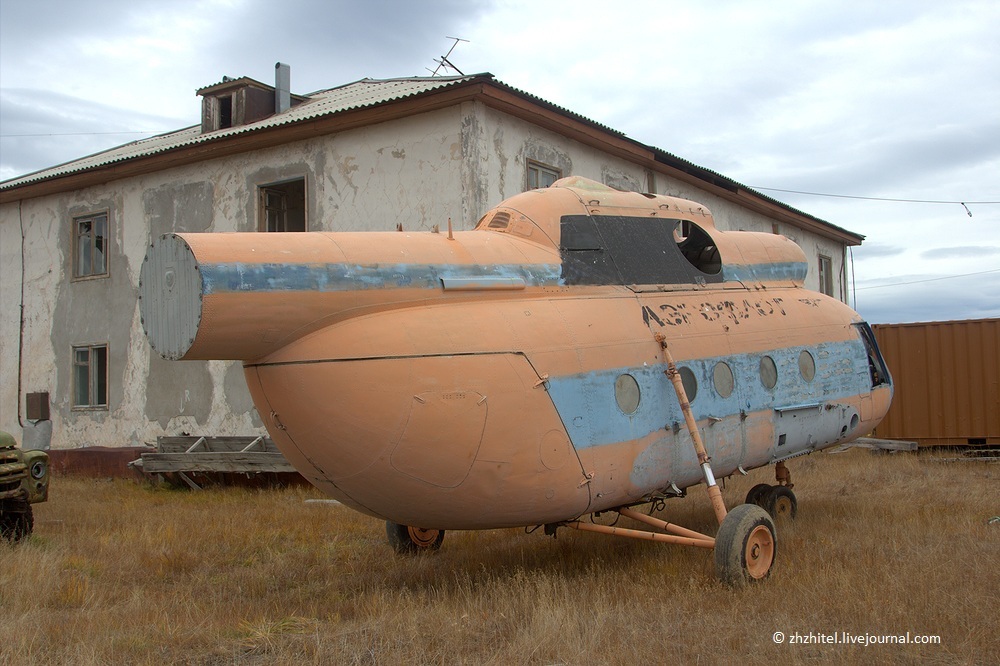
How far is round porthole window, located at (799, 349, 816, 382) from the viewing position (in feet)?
31.9

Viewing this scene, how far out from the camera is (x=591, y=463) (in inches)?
288

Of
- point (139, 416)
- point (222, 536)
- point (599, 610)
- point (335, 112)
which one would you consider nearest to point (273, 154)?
point (335, 112)

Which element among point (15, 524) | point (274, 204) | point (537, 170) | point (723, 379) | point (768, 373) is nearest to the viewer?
point (723, 379)

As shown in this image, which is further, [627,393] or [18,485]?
[18,485]

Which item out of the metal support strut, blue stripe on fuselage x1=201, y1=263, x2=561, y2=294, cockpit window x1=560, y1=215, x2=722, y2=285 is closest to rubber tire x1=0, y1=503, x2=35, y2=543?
blue stripe on fuselage x1=201, y1=263, x2=561, y2=294

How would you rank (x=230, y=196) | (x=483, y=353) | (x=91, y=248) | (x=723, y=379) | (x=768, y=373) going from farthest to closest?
1. (x=91, y=248)
2. (x=230, y=196)
3. (x=768, y=373)
4. (x=723, y=379)
5. (x=483, y=353)

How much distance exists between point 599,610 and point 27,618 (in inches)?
183

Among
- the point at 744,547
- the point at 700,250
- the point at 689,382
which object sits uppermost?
the point at 700,250

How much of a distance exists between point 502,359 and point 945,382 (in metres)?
15.5

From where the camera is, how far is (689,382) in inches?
327

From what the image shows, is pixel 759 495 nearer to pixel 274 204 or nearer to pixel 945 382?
pixel 945 382

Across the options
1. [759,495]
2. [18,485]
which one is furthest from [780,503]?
[18,485]

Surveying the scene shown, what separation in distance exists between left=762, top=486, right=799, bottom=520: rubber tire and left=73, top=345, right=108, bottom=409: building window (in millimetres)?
15865

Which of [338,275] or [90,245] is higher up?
[90,245]
